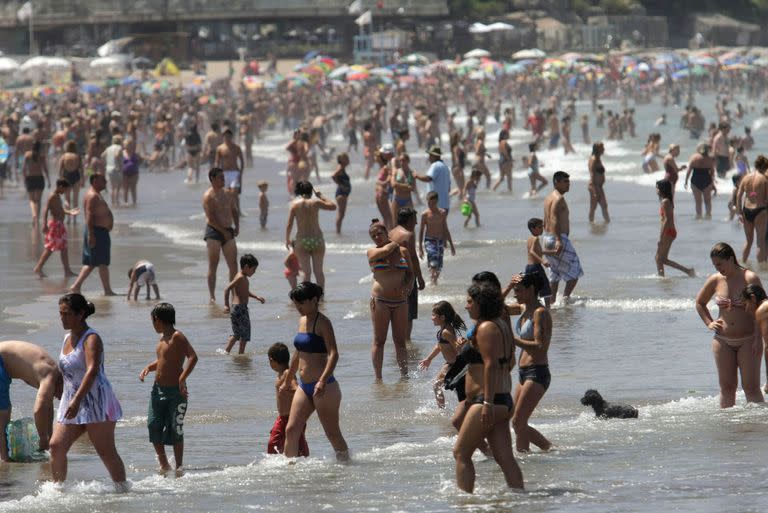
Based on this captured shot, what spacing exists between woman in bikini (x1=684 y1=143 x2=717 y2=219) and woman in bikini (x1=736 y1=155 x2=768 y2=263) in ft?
17.6

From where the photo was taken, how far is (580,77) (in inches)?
3366

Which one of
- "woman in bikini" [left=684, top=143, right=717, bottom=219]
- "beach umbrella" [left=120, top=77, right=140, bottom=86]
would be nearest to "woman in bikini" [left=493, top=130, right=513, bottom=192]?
"woman in bikini" [left=684, top=143, right=717, bottom=219]

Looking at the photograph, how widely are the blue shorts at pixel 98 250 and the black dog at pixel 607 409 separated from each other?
303 inches

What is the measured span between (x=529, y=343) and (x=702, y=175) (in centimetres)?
1632

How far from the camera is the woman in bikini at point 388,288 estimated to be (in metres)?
12.0

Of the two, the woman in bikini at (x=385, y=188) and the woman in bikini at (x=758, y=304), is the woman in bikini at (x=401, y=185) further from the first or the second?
the woman in bikini at (x=758, y=304)

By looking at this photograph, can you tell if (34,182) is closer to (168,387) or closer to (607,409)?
(607,409)

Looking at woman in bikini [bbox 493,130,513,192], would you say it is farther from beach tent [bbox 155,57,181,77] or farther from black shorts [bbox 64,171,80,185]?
beach tent [bbox 155,57,181,77]

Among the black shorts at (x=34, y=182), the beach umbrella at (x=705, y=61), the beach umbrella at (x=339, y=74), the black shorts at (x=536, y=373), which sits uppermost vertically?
the black shorts at (x=536, y=373)

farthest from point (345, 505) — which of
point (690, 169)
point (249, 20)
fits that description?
point (249, 20)

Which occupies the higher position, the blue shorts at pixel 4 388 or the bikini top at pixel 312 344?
the bikini top at pixel 312 344

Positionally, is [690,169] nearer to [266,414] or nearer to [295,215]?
[295,215]

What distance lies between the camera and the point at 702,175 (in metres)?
24.5

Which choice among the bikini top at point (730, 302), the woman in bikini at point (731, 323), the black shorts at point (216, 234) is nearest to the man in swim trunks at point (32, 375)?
the woman in bikini at point (731, 323)
